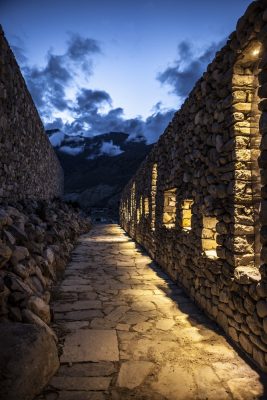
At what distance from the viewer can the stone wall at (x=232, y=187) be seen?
274 cm

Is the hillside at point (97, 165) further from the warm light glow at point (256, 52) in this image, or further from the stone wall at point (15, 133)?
the warm light glow at point (256, 52)

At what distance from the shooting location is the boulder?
2.07m

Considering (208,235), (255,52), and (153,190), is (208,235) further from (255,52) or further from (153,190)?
(153,190)

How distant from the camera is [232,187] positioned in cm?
341

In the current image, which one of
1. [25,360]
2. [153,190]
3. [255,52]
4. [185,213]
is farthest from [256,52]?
[153,190]

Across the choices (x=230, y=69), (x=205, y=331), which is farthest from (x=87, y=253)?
(x=230, y=69)

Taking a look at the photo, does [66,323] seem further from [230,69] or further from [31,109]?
[31,109]

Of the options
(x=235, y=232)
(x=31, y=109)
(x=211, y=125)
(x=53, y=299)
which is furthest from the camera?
(x=31, y=109)

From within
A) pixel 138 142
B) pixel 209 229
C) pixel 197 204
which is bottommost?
pixel 209 229

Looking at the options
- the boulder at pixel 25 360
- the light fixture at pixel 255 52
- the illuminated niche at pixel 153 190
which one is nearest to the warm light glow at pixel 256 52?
the light fixture at pixel 255 52

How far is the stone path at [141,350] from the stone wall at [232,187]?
307 millimetres

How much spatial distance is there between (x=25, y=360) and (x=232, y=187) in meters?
2.79

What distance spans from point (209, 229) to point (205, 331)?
1.49m

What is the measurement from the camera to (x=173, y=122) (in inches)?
259
